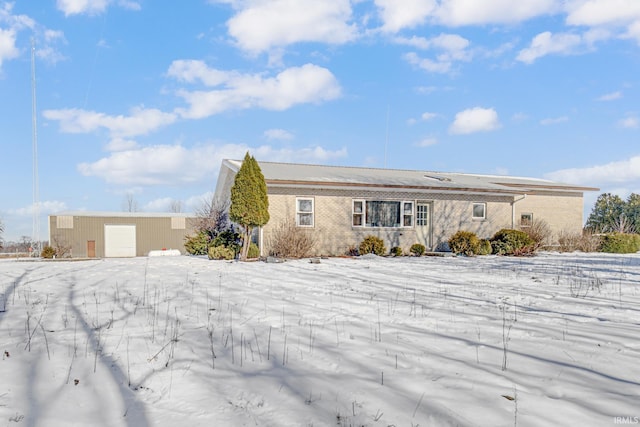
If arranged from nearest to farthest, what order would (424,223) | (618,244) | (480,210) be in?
(424,223) < (480,210) < (618,244)

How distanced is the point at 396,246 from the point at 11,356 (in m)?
15.9

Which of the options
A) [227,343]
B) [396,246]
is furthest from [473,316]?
[396,246]

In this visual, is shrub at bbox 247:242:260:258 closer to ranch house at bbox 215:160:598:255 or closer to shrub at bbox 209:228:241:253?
shrub at bbox 209:228:241:253

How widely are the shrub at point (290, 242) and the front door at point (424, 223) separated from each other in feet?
18.3

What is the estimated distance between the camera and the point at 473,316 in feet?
18.5

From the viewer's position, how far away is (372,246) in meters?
17.1

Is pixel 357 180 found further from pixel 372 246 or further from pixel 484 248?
pixel 484 248

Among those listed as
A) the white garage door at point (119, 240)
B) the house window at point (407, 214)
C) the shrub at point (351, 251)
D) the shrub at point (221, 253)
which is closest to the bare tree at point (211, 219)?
the shrub at point (221, 253)

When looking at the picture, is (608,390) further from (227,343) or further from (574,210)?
(574,210)

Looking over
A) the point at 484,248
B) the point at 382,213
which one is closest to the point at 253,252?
the point at 382,213

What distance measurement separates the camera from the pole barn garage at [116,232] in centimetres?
2834

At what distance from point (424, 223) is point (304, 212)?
603cm

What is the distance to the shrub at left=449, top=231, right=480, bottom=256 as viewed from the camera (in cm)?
1765

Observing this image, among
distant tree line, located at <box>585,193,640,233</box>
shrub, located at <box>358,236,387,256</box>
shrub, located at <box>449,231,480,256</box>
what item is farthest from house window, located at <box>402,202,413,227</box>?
distant tree line, located at <box>585,193,640,233</box>
